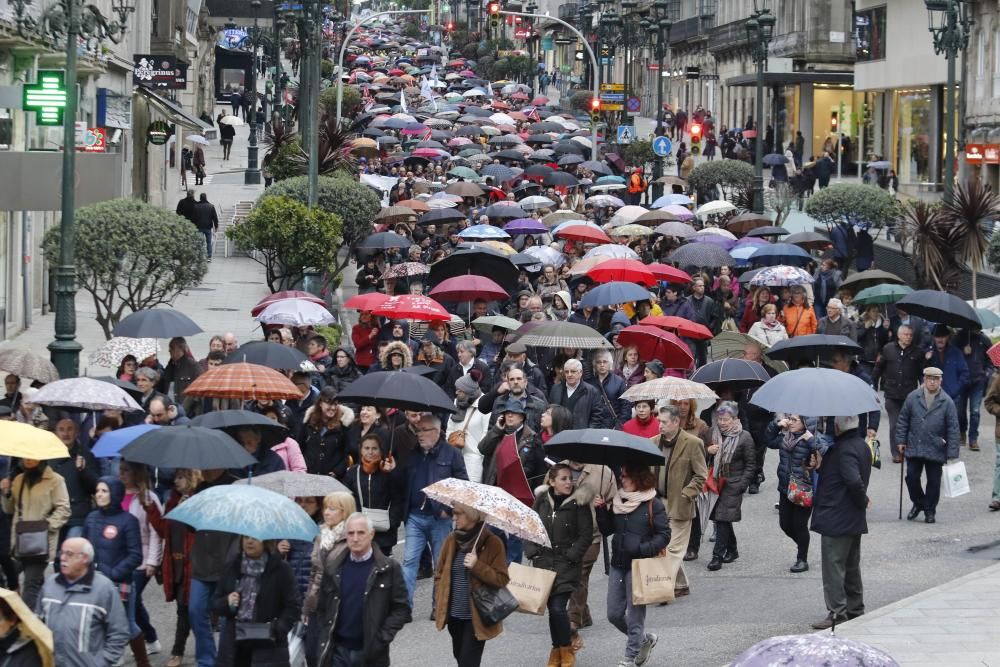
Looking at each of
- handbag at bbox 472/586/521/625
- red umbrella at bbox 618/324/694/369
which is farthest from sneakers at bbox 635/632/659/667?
red umbrella at bbox 618/324/694/369

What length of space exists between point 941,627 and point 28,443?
6022mm

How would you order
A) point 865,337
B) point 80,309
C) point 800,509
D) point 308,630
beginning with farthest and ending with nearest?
point 80,309, point 865,337, point 800,509, point 308,630

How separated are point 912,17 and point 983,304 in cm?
3070

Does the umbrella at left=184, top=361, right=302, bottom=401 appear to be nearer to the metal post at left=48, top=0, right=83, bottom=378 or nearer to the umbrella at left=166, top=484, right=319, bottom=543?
the metal post at left=48, top=0, right=83, bottom=378

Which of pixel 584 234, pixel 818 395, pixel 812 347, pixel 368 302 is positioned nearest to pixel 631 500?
pixel 818 395

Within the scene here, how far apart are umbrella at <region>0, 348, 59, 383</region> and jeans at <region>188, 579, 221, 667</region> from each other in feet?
18.1

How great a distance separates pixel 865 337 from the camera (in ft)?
68.8

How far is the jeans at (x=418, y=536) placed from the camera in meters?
12.1

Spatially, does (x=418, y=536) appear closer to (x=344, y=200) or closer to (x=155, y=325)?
(x=155, y=325)

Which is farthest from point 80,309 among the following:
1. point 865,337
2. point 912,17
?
point 912,17

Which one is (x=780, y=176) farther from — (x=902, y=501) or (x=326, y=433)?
(x=326, y=433)

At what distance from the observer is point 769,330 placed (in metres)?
20.2

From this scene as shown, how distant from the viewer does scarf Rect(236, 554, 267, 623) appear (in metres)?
9.38

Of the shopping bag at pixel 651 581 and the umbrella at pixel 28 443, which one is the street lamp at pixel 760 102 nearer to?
the shopping bag at pixel 651 581
